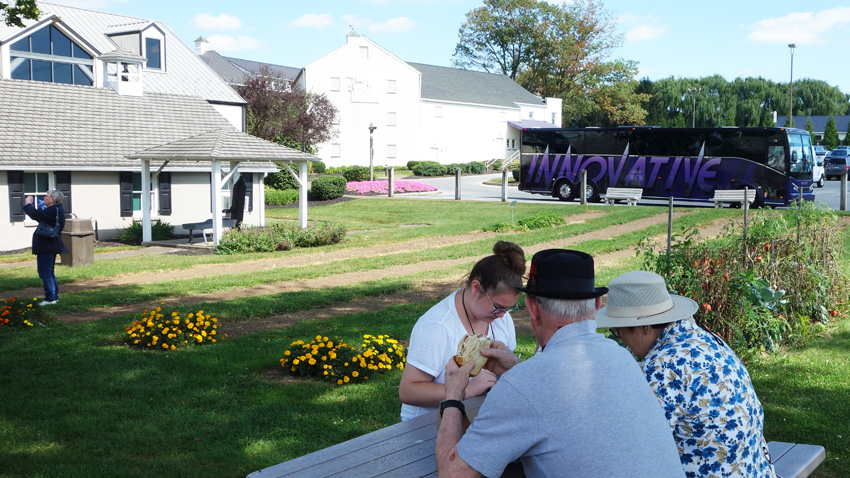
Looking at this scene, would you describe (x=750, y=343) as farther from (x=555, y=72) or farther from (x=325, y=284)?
(x=555, y=72)

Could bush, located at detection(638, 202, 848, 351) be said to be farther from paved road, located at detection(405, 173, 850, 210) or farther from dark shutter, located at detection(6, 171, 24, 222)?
paved road, located at detection(405, 173, 850, 210)

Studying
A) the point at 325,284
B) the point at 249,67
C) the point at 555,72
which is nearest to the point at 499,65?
the point at 555,72

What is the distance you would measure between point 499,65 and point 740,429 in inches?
3220

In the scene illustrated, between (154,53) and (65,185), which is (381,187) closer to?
(154,53)

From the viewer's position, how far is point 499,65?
82.2 m

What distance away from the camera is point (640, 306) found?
3414mm

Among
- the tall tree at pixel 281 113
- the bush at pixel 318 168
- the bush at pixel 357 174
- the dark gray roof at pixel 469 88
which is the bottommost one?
the bush at pixel 357 174

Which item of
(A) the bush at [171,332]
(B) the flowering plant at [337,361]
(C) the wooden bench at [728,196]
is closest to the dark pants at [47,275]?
(A) the bush at [171,332]

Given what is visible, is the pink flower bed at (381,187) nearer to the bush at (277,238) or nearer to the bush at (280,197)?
the bush at (280,197)

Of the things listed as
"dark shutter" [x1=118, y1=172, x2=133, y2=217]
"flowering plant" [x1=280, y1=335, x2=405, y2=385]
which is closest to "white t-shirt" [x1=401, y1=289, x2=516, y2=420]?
"flowering plant" [x1=280, y1=335, x2=405, y2=385]

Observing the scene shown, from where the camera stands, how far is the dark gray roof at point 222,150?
19.8 meters

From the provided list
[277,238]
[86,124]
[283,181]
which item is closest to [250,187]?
[86,124]

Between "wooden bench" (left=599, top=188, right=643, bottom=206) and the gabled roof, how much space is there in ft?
54.6

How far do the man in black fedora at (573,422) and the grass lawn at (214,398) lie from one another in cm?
315
